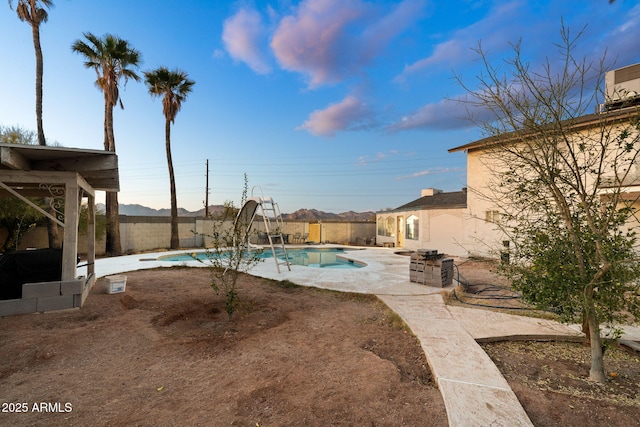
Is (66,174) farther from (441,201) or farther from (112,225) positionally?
(441,201)

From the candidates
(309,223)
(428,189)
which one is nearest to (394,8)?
(428,189)

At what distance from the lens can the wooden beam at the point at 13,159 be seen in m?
4.18

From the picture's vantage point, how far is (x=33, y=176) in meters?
5.09

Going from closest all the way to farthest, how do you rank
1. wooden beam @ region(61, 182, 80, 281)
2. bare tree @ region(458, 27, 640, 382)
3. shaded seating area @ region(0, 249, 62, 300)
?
bare tree @ region(458, 27, 640, 382) < shaded seating area @ region(0, 249, 62, 300) < wooden beam @ region(61, 182, 80, 281)

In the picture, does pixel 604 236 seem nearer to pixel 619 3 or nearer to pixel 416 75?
pixel 619 3

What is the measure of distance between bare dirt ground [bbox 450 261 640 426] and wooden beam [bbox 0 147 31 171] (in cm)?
749

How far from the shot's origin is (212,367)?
10.4ft

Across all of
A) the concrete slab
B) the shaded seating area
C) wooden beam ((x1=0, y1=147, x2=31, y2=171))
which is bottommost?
the concrete slab

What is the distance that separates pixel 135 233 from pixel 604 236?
62.9 feet

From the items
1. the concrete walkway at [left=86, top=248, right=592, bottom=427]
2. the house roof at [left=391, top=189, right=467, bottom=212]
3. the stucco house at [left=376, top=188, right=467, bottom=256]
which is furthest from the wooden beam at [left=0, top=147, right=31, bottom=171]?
the house roof at [left=391, top=189, right=467, bottom=212]

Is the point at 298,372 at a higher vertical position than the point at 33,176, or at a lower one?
lower

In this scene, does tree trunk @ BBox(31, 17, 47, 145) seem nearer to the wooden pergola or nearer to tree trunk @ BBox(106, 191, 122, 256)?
tree trunk @ BBox(106, 191, 122, 256)

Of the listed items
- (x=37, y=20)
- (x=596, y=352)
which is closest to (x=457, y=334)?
(x=596, y=352)

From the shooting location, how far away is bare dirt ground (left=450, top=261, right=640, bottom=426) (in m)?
2.31
